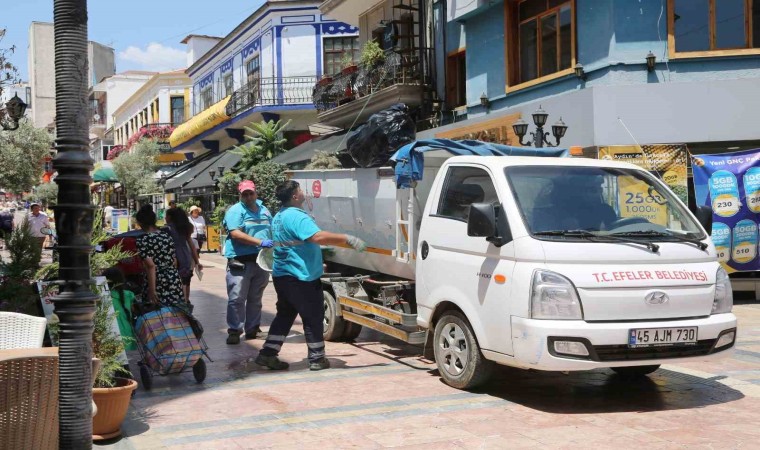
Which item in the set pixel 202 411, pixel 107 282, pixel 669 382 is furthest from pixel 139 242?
pixel 669 382

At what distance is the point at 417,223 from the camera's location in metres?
7.82

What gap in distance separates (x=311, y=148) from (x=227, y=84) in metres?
11.7

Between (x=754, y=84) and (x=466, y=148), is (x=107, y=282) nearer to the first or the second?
(x=466, y=148)

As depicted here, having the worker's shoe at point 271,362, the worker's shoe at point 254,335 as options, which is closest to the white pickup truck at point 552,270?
the worker's shoe at point 271,362

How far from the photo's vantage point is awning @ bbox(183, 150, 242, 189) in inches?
1159

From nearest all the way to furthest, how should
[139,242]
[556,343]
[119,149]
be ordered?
[556,343] < [139,242] < [119,149]

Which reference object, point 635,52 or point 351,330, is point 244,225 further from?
point 635,52

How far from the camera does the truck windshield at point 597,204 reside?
6.43m

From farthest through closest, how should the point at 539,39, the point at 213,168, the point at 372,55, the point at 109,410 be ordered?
1. the point at 213,168
2. the point at 372,55
3. the point at 539,39
4. the point at 109,410

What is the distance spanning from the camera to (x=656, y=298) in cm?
599

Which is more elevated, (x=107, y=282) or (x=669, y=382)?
(x=107, y=282)

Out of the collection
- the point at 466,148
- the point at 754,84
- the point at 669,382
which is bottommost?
the point at 669,382

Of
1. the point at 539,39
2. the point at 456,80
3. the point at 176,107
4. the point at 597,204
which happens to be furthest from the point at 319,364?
the point at 176,107

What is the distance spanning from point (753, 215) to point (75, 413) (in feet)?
39.3
